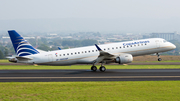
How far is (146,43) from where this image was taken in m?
40.0

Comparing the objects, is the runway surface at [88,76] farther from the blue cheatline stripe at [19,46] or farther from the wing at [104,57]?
the blue cheatline stripe at [19,46]

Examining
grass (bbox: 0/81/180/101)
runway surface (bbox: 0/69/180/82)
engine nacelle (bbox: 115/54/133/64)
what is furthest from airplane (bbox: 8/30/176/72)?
grass (bbox: 0/81/180/101)

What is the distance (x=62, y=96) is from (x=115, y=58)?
20.1m

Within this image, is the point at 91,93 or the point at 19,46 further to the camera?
the point at 19,46

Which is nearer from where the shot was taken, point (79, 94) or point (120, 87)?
point (79, 94)

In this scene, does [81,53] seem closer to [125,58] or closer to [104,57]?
[104,57]

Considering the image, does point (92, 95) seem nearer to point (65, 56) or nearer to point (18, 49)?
point (65, 56)

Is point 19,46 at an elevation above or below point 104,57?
above

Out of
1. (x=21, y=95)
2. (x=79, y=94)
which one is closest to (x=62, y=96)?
(x=79, y=94)

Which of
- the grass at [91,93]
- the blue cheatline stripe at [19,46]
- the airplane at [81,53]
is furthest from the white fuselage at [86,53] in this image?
the grass at [91,93]

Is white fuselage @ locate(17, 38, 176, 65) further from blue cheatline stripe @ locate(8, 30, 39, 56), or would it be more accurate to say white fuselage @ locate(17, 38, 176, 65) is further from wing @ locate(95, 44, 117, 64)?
blue cheatline stripe @ locate(8, 30, 39, 56)

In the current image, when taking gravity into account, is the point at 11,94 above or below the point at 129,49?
below

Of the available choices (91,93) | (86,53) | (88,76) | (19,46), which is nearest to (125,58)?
(86,53)

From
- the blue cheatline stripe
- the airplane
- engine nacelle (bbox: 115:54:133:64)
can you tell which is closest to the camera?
engine nacelle (bbox: 115:54:133:64)
